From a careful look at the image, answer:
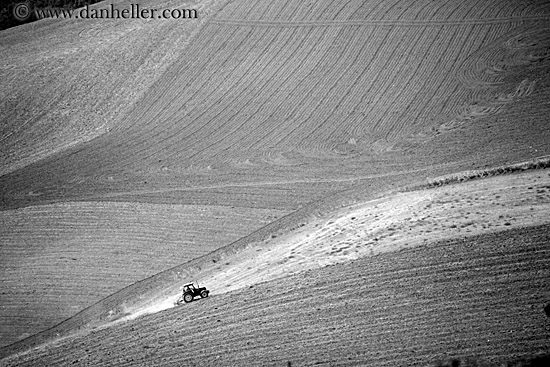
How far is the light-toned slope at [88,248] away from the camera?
25609 millimetres

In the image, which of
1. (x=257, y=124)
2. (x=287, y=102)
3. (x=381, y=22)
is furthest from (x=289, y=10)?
(x=257, y=124)

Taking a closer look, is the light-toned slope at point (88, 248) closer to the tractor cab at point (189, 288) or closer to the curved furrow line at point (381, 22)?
the tractor cab at point (189, 288)

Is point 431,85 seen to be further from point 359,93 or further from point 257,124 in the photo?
point 257,124

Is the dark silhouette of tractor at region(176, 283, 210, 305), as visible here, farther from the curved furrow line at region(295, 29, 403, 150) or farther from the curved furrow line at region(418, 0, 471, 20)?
the curved furrow line at region(418, 0, 471, 20)

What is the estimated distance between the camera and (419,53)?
36906 millimetres

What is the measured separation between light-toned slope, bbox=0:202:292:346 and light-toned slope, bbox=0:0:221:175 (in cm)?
684

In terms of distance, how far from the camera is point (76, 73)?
4153cm

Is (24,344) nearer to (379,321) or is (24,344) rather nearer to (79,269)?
(79,269)

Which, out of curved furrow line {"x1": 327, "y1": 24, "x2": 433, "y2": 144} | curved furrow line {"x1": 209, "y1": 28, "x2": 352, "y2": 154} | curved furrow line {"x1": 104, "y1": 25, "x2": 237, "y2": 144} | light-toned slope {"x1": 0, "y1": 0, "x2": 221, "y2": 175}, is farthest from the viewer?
light-toned slope {"x1": 0, "y1": 0, "x2": 221, "y2": 175}

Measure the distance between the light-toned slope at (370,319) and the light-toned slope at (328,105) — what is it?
21.3 feet

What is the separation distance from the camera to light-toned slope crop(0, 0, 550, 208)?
30.7 meters

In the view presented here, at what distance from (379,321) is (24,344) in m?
11.6

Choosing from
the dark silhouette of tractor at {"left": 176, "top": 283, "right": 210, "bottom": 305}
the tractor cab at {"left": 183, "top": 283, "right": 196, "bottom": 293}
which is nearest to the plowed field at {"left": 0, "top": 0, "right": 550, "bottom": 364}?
the dark silhouette of tractor at {"left": 176, "top": 283, "right": 210, "bottom": 305}

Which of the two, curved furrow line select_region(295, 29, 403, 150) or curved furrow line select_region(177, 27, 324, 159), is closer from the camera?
curved furrow line select_region(295, 29, 403, 150)
